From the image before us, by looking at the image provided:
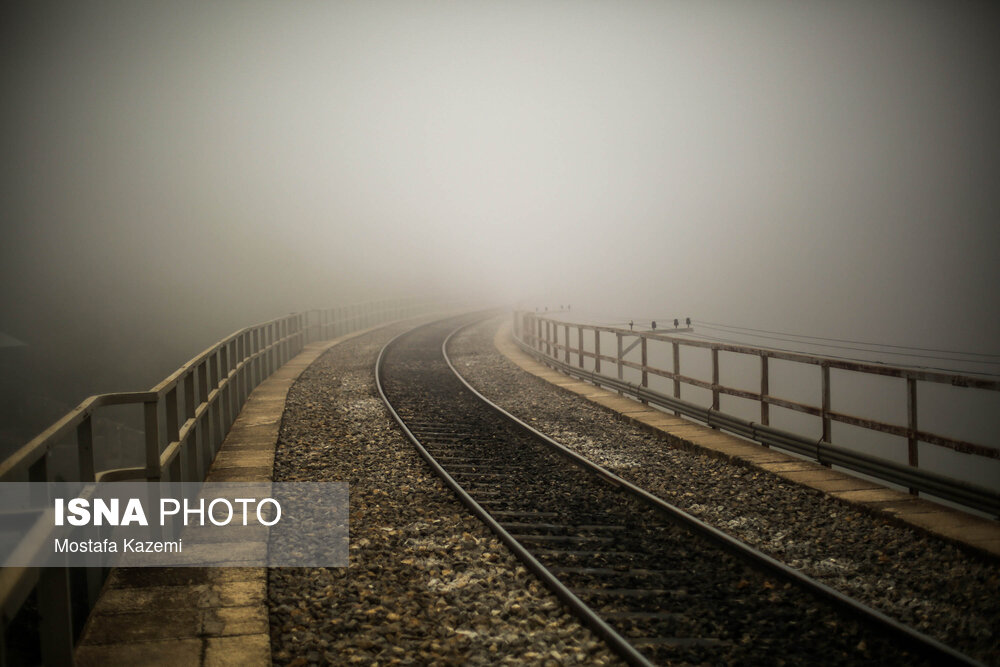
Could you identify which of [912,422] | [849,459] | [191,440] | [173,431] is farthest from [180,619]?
[912,422]

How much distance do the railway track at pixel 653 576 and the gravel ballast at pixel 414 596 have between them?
22 centimetres

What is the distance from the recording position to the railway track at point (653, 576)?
429 cm

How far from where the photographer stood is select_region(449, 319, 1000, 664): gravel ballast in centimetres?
485

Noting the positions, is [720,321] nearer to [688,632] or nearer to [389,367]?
[389,367]

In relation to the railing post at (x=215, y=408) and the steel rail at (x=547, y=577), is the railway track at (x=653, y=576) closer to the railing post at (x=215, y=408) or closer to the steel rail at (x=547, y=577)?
the steel rail at (x=547, y=577)

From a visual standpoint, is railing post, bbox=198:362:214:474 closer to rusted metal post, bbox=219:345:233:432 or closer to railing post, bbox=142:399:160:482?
rusted metal post, bbox=219:345:233:432

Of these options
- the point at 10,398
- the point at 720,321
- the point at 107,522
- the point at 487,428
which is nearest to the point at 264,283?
the point at 10,398

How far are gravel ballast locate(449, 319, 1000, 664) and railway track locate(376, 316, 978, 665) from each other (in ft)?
1.30

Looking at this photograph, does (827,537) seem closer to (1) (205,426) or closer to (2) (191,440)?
(2) (191,440)

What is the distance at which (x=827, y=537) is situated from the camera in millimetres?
6340

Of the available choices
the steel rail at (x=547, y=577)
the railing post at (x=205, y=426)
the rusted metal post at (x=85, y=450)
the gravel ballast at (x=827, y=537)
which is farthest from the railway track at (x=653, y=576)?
the rusted metal post at (x=85, y=450)

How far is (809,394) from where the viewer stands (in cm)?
12669

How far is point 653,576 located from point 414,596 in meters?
1.85

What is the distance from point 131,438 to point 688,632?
31.0m
